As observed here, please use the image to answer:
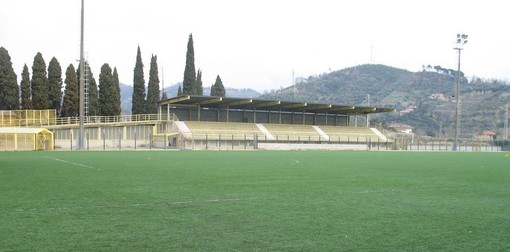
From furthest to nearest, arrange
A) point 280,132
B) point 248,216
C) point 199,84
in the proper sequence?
point 199,84
point 280,132
point 248,216

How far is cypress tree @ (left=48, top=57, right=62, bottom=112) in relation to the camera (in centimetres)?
5450

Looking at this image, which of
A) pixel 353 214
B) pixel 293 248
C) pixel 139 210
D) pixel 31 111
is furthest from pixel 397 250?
pixel 31 111

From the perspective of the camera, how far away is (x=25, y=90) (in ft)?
176

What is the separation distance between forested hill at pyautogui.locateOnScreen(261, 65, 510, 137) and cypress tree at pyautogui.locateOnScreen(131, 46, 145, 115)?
45.4m

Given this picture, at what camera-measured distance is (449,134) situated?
109188 millimetres

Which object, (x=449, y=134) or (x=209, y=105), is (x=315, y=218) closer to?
(x=209, y=105)

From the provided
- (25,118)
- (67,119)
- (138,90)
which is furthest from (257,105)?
(25,118)

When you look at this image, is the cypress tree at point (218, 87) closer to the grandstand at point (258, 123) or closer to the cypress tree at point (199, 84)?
the cypress tree at point (199, 84)

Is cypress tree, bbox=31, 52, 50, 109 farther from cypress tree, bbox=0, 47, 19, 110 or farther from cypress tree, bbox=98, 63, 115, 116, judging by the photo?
cypress tree, bbox=98, 63, 115, 116

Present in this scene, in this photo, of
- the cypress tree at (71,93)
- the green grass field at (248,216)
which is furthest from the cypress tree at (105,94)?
the green grass field at (248,216)

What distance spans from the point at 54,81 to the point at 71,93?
86.6 inches

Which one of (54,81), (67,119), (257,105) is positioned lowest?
(67,119)

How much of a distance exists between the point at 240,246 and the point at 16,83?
2152 inches

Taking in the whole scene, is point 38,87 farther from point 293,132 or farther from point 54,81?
point 293,132
